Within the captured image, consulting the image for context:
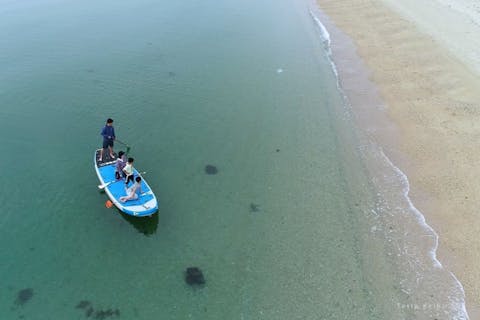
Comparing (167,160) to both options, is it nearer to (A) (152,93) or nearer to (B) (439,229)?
(A) (152,93)

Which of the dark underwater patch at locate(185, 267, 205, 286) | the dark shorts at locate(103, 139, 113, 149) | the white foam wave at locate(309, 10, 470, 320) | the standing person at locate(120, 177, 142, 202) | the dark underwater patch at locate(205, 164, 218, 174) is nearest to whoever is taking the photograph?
the white foam wave at locate(309, 10, 470, 320)

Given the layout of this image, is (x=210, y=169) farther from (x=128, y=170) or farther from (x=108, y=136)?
(x=108, y=136)

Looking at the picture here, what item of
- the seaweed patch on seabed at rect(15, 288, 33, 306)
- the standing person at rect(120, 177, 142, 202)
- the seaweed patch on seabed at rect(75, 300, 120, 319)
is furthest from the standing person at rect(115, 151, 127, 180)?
the seaweed patch on seabed at rect(75, 300, 120, 319)

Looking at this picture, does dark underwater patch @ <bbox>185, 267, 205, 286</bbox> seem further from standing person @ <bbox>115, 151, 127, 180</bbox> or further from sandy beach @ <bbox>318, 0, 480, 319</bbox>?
sandy beach @ <bbox>318, 0, 480, 319</bbox>

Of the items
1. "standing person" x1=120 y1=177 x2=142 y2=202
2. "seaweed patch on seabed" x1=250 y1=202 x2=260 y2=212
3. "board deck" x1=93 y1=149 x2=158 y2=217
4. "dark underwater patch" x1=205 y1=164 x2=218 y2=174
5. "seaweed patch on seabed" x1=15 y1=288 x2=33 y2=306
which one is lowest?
"seaweed patch on seabed" x1=15 y1=288 x2=33 y2=306

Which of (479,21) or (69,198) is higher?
(479,21)

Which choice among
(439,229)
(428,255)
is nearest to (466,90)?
(439,229)

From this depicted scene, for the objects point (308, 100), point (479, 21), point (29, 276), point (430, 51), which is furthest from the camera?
point (479, 21)

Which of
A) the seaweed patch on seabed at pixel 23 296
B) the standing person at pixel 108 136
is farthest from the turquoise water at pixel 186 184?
the standing person at pixel 108 136
